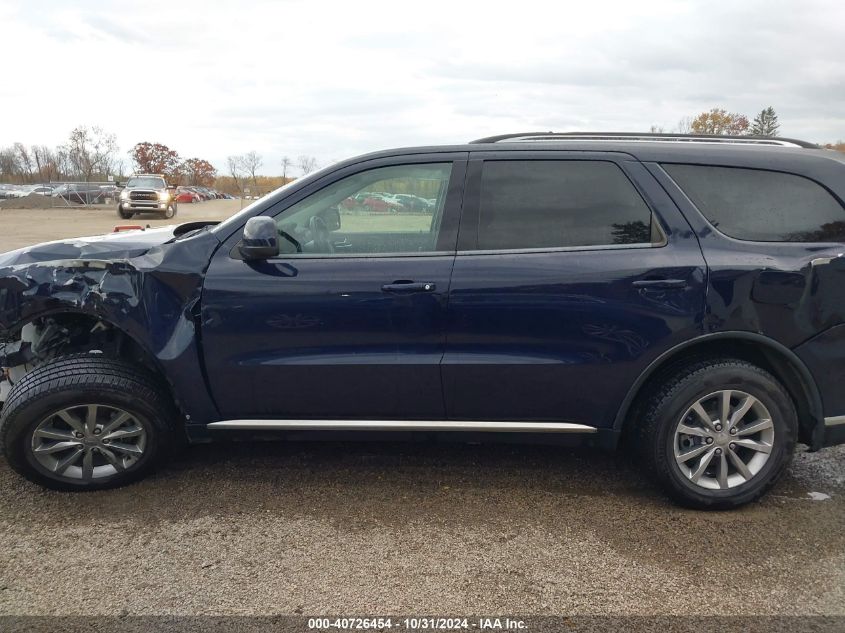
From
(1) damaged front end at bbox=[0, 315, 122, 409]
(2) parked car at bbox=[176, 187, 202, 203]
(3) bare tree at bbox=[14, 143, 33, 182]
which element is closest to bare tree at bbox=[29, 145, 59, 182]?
(3) bare tree at bbox=[14, 143, 33, 182]

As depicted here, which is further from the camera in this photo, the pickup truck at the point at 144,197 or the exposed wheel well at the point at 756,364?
the pickup truck at the point at 144,197

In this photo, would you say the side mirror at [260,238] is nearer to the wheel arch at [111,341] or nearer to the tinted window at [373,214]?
the tinted window at [373,214]

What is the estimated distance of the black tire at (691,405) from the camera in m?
2.93

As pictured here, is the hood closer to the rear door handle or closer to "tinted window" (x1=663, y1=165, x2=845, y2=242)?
the rear door handle

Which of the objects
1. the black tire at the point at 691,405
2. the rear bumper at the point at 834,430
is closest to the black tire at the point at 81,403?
the black tire at the point at 691,405

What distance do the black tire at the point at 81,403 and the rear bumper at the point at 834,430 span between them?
332 centimetres

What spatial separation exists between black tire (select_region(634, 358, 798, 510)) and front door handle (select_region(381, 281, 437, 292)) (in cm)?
A: 124

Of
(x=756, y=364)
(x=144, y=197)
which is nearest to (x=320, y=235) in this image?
(x=756, y=364)

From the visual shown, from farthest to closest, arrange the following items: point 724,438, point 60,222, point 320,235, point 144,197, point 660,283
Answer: point 144,197 < point 60,222 < point 320,235 < point 724,438 < point 660,283

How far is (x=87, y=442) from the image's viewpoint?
3.13 m

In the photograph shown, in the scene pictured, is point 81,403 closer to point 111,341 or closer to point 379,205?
point 111,341

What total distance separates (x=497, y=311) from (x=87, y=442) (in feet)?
7.21

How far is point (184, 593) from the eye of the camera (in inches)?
95.3

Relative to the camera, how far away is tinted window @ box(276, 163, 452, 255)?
3.06m
